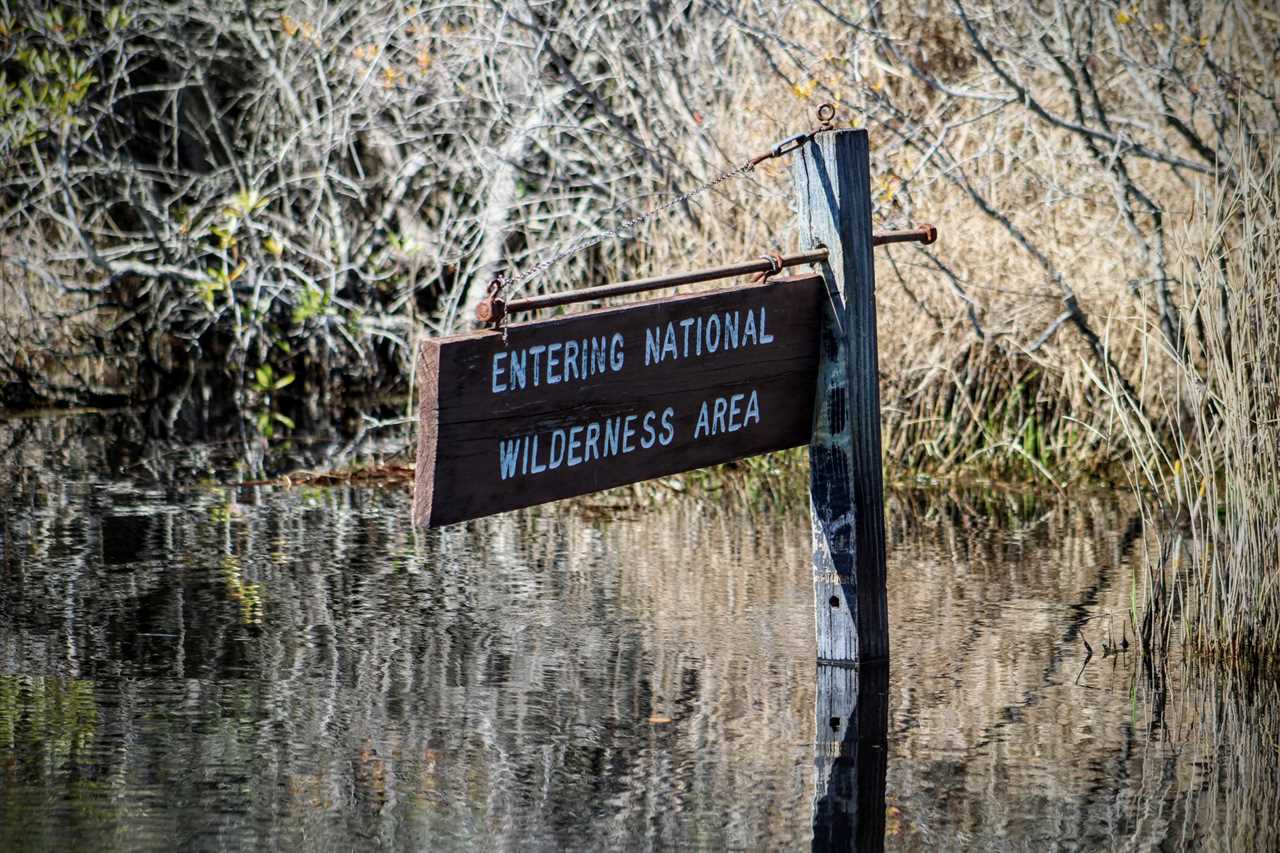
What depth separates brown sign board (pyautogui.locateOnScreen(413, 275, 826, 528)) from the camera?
13.9 feet

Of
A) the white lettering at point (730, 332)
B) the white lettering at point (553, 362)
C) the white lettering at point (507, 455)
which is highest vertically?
the white lettering at point (730, 332)

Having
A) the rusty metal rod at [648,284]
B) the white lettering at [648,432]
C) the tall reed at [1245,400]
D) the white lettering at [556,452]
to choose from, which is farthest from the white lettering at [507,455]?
the tall reed at [1245,400]

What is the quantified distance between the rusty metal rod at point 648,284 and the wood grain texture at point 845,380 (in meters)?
0.10

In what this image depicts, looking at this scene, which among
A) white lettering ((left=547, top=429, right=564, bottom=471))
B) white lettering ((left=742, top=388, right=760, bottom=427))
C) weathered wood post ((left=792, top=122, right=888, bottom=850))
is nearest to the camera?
white lettering ((left=547, top=429, right=564, bottom=471))

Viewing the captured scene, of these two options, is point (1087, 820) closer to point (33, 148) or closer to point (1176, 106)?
point (1176, 106)

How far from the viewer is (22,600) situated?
6.29 metres

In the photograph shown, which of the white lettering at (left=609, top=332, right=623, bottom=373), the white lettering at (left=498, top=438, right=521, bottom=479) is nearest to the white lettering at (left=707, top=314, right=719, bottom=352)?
the white lettering at (left=609, top=332, right=623, bottom=373)

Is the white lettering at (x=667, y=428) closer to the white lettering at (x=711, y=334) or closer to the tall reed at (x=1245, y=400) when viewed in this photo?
the white lettering at (x=711, y=334)

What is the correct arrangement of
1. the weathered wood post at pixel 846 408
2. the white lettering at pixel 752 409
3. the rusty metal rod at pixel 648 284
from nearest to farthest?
the rusty metal rod at pixel 648 284 → the white lettering at pixel 752 409 → the weathered wood post at pixel 846 408

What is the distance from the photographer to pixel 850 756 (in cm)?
456

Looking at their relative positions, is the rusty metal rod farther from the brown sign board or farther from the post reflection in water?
the post reflection in water

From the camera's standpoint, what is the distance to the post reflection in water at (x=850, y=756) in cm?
400

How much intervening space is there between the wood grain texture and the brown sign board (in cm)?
6

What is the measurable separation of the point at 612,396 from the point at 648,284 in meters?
0.32
